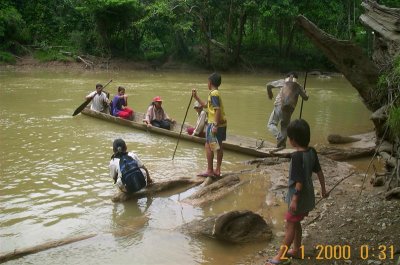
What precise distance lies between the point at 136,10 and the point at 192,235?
22429 millimetres

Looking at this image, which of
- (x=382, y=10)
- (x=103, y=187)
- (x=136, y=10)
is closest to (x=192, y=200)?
(x=103, y=187)

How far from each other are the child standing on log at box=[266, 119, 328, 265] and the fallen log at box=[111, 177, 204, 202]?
100 inches

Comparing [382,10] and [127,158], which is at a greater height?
[382,10]

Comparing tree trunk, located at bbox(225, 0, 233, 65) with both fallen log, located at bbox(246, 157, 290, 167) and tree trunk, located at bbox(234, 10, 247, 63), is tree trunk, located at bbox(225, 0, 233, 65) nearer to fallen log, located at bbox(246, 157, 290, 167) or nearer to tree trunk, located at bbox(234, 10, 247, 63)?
tree trunk, located at bbox(234, 10, 247, 63)

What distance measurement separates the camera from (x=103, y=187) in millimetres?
6375

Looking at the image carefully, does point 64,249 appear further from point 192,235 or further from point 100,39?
point 100,39

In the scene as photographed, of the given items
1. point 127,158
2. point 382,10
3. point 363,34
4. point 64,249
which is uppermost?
point 363,34

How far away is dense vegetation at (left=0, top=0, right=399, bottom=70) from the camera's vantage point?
79.0ft

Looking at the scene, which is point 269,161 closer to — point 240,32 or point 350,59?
point 350,59

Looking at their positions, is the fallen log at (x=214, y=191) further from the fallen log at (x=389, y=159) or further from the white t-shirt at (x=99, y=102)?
the white t-shirt at (x=99, y=102)

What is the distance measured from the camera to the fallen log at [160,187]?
5781 millimetres

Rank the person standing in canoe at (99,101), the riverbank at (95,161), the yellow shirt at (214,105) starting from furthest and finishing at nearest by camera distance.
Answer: the person standing in canoe at (99,101)
the yellow shirt at (214,105)
the riverbank at (95,161)
